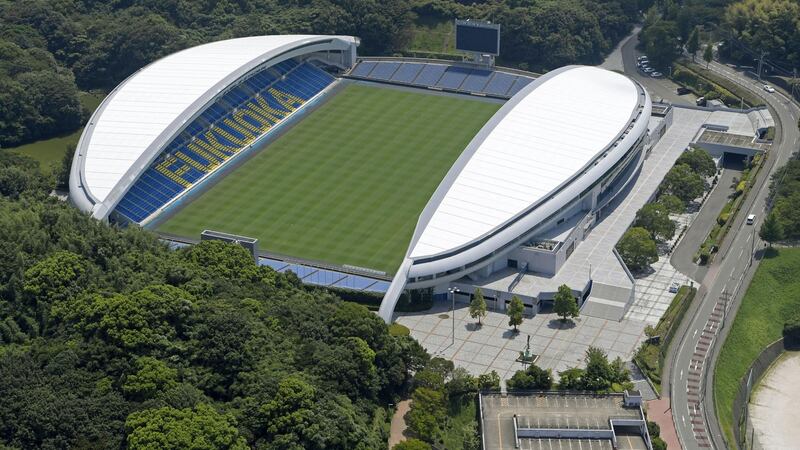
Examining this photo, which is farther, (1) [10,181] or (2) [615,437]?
(1) [10,181]

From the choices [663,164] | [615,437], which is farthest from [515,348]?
[663,164]

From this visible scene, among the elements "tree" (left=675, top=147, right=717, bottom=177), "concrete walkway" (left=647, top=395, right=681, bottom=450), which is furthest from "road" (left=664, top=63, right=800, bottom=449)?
"tree" (left=675, top=147, right=717, bottom=177)

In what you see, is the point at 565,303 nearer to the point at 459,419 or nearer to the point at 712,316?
the point at 712,316

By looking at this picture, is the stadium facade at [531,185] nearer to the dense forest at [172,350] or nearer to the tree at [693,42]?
the dense forest at [172,350]

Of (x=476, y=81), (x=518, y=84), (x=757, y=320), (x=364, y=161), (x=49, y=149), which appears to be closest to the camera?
(x=757, y=320)

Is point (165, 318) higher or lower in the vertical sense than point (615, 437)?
higher

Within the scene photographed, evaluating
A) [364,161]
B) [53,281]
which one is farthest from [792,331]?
[53,281]

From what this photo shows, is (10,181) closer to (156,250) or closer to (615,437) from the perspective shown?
(156,250)

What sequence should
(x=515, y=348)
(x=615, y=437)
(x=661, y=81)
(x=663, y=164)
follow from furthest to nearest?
(x=661, y=81), (x=663, y=164), (x=515, y=348), (x=615, y=437)
